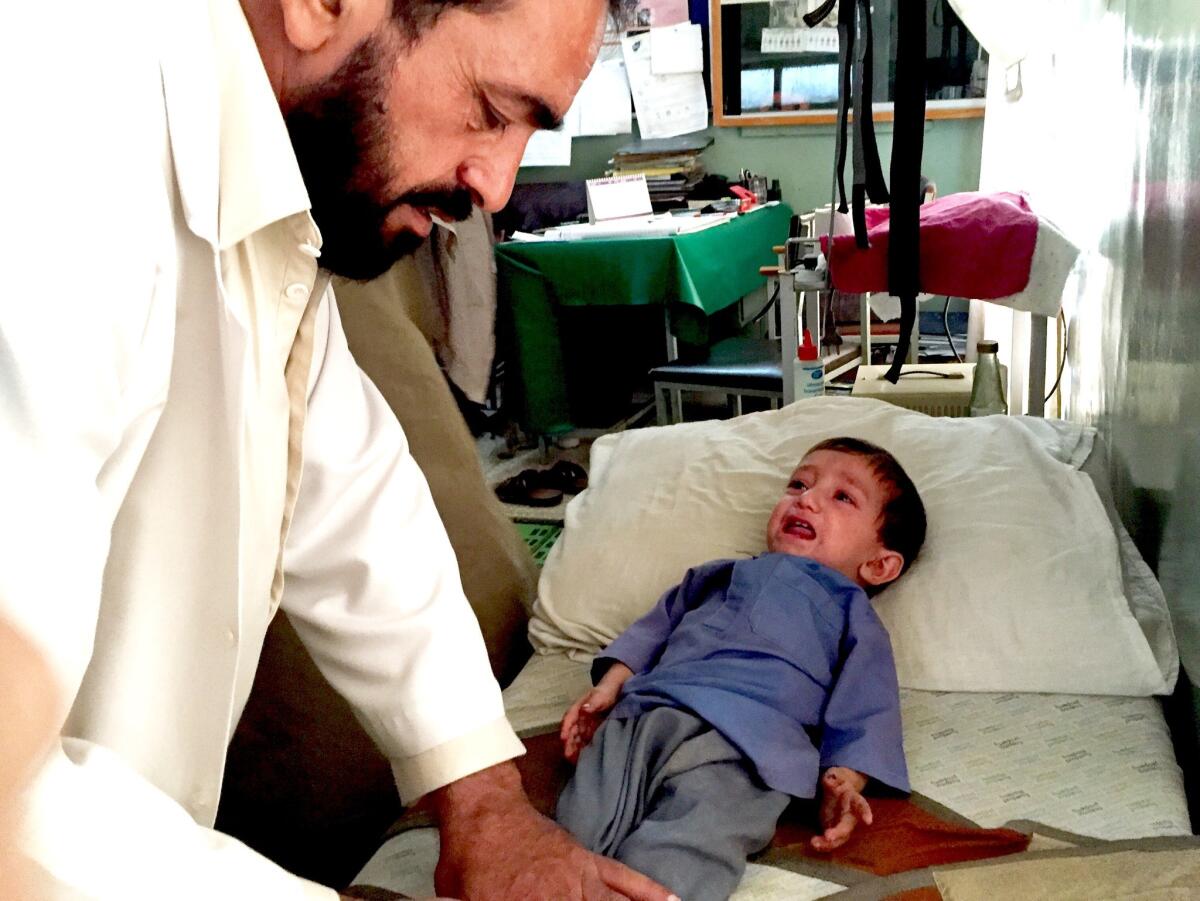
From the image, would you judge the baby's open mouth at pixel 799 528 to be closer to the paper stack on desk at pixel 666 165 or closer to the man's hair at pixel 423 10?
the man's hair at pixel 423 10

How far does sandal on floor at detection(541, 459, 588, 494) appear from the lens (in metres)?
3.54

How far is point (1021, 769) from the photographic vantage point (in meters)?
1.24

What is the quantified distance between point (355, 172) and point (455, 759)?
553 mm

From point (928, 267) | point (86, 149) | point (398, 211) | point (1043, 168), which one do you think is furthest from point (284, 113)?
point (1043, 168)

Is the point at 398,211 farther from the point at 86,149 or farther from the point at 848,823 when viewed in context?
the point at 848,823

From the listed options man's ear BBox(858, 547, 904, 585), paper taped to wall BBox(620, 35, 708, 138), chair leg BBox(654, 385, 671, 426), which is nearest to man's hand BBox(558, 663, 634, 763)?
man's ear BBox(858, 547, 904, 585)

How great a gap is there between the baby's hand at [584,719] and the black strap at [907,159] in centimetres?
86

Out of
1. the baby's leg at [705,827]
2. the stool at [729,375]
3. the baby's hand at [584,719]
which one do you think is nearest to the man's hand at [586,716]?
the baby's hand at [584,719]

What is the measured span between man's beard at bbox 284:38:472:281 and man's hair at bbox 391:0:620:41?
26mm

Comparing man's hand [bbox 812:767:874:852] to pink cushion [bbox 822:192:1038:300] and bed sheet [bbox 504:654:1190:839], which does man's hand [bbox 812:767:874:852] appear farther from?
pink cushion [bbox 822:192:1038:300]

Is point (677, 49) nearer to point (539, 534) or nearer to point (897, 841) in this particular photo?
point (539, 534)

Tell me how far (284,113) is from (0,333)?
354 millimetres

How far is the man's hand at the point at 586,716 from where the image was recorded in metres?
1.32

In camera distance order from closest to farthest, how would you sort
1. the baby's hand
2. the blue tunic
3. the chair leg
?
the blue tunic
the baby's hand
the chair leg
